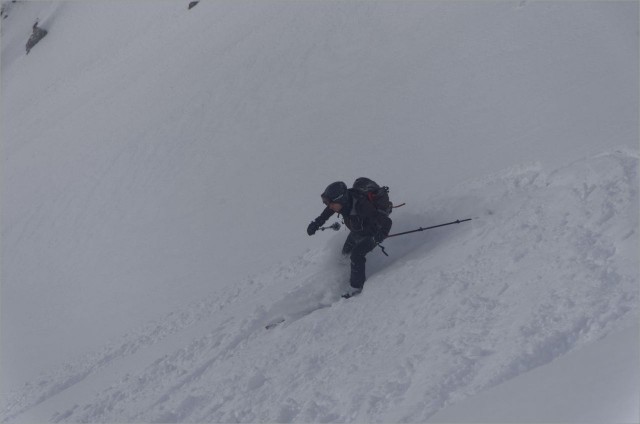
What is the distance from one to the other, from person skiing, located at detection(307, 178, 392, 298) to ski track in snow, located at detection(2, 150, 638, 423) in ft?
1.05

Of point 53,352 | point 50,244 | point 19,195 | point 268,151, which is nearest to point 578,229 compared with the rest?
point 268,151

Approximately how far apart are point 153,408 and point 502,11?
31.0 feet

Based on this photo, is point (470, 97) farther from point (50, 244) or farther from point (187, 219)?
point (50, 244)

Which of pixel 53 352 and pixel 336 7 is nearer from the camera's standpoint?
pixel 53 352

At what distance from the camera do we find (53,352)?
28.2ft

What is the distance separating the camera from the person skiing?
6465 mm

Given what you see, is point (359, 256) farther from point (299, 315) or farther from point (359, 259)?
point (299, 315)

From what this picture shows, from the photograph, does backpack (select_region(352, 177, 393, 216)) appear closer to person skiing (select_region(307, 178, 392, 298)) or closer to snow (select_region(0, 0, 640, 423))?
person skiing (select_region(307, 178, 392, 298))

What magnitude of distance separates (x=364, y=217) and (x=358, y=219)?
11cm

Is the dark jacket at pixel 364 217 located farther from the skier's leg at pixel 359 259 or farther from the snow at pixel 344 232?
the snow at pixel 344 232

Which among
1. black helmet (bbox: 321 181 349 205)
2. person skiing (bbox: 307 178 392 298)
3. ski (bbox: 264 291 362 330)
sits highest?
black helmet (bbox: 321 181 349 205)

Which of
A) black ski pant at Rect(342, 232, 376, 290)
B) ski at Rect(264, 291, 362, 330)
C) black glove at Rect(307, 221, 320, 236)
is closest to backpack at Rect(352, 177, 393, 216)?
black ski pant at Rect(342, 232, 376, 290)

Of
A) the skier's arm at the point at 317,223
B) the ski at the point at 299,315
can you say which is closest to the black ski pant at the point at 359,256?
the ski at the point at 299,315

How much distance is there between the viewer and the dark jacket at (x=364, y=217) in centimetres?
647
